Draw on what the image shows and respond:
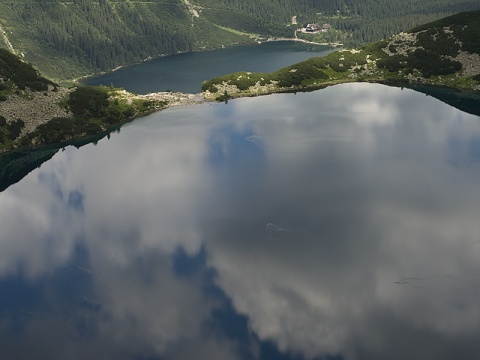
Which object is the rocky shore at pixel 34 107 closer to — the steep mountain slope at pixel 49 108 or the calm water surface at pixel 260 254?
the steep mountain slope at pixel 49 108

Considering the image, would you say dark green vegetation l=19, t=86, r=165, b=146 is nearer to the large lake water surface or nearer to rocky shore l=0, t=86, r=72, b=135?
rocky shore l=0, t=86, r=72, b=135

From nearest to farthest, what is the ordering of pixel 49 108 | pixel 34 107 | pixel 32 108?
pixel 32 108
pixel 34 107
pixel 49 108

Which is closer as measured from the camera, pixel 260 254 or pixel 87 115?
pixel 260 254

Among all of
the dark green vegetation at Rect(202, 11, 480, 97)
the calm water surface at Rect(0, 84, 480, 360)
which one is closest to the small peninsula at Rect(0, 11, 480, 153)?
the dark green vegetation at Rect(202, 11, 480, 97)

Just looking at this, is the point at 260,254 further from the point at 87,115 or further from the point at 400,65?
the point at 400,65

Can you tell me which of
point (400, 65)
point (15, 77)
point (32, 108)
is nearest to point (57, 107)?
point (32, 108)

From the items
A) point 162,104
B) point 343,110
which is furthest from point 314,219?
point 162,104

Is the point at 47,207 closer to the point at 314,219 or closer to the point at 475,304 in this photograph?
the point at 314,219
